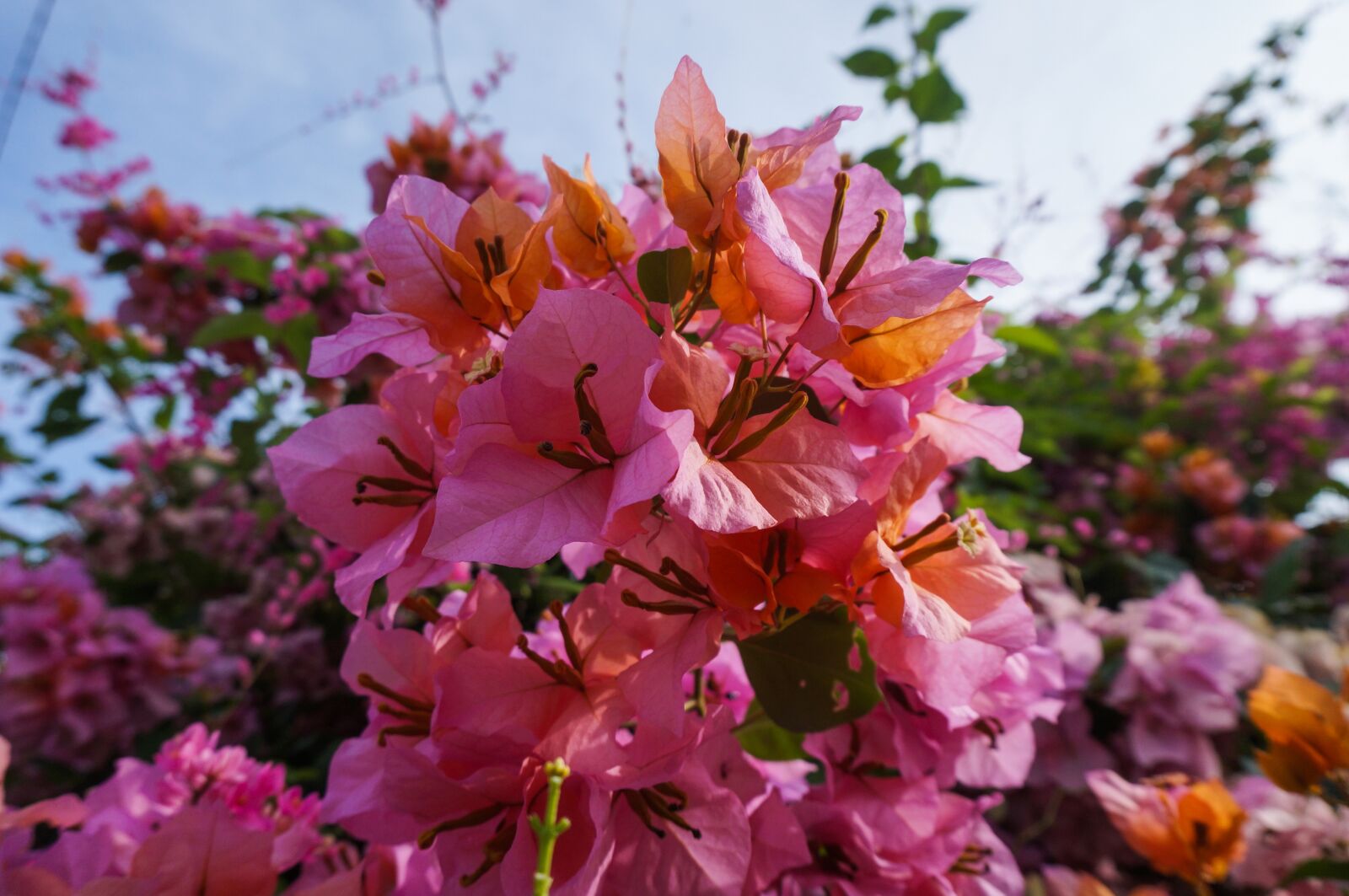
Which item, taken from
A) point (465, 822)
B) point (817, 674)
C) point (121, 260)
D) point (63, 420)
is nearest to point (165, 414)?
point (63, 420)

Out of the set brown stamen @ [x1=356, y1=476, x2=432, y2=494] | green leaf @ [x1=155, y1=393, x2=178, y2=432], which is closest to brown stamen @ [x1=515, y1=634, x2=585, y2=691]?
brown stamen @ [x1=356, y1=476, x2=432, y2=494]

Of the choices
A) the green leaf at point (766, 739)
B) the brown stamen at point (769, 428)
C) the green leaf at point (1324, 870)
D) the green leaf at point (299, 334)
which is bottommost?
the green leaf at point (1324, 870)

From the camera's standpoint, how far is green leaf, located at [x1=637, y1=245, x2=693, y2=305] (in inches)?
15.4

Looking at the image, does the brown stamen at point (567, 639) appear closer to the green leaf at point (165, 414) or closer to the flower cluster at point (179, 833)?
the flower cluster at point (179, 833)

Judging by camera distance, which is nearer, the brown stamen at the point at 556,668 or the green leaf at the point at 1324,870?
the brown stamen at the point at 556,668

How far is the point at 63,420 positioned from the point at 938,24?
5.97 ft

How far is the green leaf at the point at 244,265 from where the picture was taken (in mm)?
1094

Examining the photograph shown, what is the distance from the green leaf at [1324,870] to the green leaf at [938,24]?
94 cm

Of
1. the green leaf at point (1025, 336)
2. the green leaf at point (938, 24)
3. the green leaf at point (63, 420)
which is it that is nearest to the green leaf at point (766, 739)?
the green leaf at point (1025, 336)

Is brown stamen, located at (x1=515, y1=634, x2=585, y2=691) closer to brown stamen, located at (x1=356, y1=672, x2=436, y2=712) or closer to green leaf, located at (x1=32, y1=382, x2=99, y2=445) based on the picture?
brown stamen, located at (x1=356, y1=672, x2=436, y2=712)

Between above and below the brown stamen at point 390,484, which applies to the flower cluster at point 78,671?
below

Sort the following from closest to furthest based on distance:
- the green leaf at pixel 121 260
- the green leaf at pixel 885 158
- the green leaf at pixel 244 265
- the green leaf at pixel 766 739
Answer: the green leaf at pixel 766 739 → the green leaf at pixel 885 158 → the green leaf at pixel 244 265 → the green leaf at pixel 121 260

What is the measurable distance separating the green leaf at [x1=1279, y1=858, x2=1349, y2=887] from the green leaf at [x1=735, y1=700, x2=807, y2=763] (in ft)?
1.38

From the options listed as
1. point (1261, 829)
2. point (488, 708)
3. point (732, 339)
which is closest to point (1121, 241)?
point (1261, 829)
